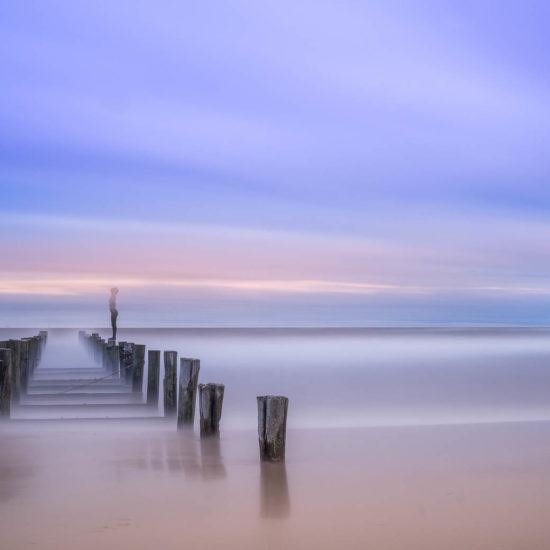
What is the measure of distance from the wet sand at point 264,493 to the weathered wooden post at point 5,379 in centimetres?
38

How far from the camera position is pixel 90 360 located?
25484 mm

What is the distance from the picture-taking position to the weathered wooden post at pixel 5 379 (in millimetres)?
9305

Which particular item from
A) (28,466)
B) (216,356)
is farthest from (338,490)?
(216,356)

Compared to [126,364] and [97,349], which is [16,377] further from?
[97,349]

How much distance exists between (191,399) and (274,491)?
12.5 ft

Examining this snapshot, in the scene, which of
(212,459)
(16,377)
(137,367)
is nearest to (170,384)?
(16,377)

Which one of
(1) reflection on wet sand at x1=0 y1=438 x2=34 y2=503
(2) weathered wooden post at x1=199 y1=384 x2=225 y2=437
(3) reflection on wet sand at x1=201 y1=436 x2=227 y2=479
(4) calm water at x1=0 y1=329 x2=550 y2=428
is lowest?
(4) calm water at x1=0 y1=329 x2=550 y2=428

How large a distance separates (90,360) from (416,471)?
1975 cm

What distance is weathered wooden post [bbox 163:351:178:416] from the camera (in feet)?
36.2

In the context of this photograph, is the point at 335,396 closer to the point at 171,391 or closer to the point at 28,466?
the point at 171,391

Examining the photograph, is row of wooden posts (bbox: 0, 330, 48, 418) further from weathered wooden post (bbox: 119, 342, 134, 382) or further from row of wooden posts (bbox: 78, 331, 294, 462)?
weathered wooden post (bbox: 119, 342, 134, 382)

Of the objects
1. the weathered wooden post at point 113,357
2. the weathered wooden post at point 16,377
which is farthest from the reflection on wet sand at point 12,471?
the weathered wooden post at point 113,357

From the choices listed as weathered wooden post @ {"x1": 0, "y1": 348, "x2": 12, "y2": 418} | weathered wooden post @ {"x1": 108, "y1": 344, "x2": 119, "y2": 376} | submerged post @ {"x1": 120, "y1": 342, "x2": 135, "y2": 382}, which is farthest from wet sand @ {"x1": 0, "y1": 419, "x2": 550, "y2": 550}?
weathered wooden post @ {"x1": 108, "y1": 344, "x2": 119, "y2": 376}

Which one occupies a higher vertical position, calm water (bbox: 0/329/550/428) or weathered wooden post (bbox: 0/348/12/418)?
weathered wooden post (bbox: 0/348/12/418)
